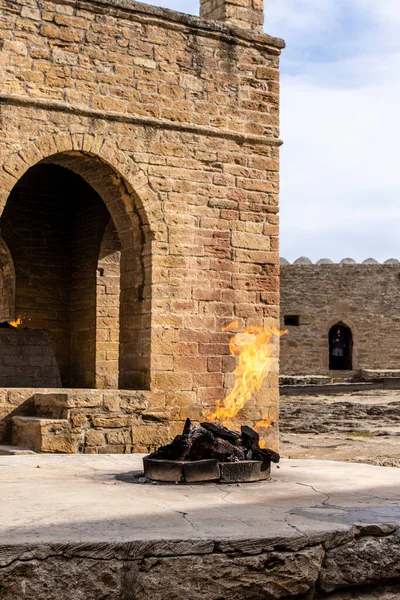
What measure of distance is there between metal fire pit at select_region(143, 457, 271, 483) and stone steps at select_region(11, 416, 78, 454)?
256cm

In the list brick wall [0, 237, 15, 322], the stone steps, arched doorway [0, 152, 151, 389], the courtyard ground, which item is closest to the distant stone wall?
the courtyard ground

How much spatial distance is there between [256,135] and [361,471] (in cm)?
489

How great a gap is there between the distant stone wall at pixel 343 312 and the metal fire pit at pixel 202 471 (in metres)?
20.6

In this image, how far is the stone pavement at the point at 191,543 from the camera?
3.70m

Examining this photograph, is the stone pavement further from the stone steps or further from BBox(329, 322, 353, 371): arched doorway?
BBox(329, 322, 353, 371): arched doorway

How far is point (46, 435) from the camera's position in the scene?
315 inches

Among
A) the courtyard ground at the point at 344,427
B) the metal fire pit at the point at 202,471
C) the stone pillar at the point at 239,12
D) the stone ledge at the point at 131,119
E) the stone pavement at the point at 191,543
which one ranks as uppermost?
the stone pillar at the point at 239,12

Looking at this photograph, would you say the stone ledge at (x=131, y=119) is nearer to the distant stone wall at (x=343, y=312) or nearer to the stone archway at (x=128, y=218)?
the stone archway at (x=128, y=218)

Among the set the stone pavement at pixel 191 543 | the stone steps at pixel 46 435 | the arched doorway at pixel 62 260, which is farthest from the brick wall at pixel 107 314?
the stone pavement at pixel 191 543

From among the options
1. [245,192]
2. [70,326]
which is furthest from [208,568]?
[70,326]

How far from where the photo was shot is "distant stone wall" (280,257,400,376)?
26.2m

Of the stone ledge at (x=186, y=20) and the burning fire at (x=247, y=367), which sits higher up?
the stone ledge at (x=186, y=20)

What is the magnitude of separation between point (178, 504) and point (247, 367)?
16.9 feet

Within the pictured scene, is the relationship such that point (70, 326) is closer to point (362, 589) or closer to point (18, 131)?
point (18, 131)
